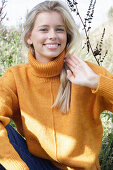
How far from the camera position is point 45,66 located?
6.38ft

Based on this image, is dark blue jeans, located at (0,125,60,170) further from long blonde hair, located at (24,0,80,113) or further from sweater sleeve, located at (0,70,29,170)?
long blonde hair, located at (24,0,80,113)

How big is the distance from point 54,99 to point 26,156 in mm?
482

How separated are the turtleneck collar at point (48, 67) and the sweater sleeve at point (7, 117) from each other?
0.20 metres

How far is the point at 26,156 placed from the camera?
201 cm

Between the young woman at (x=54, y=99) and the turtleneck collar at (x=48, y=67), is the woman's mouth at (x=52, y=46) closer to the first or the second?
the young woman at (x=54, y=99)

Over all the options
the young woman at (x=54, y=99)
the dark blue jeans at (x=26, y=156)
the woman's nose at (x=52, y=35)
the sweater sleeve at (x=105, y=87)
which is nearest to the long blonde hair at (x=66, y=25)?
the young woman at (x=54, y=99)

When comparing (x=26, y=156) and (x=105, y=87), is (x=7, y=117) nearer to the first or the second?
(x=26, y=156)

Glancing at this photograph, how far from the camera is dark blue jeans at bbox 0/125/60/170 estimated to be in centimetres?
199

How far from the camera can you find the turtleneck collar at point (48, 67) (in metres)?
1.94

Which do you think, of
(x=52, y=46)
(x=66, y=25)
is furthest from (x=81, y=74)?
(x=66, y=25)

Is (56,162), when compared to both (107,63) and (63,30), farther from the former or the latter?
(107,63)

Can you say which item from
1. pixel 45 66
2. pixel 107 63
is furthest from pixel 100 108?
pixel 107 63

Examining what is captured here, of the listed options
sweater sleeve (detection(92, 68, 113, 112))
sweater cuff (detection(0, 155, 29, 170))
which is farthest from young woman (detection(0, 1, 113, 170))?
sweater cuff (detection(0, 155, 29, 170))

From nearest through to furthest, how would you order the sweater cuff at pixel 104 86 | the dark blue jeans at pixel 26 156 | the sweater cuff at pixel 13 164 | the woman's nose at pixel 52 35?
the sweater cuff at pixel 13 164 < the sweater cuff at pixel 104 86 < the woman's nose at pixel 52 35 < the dark blue jeans at pixel 26 156
